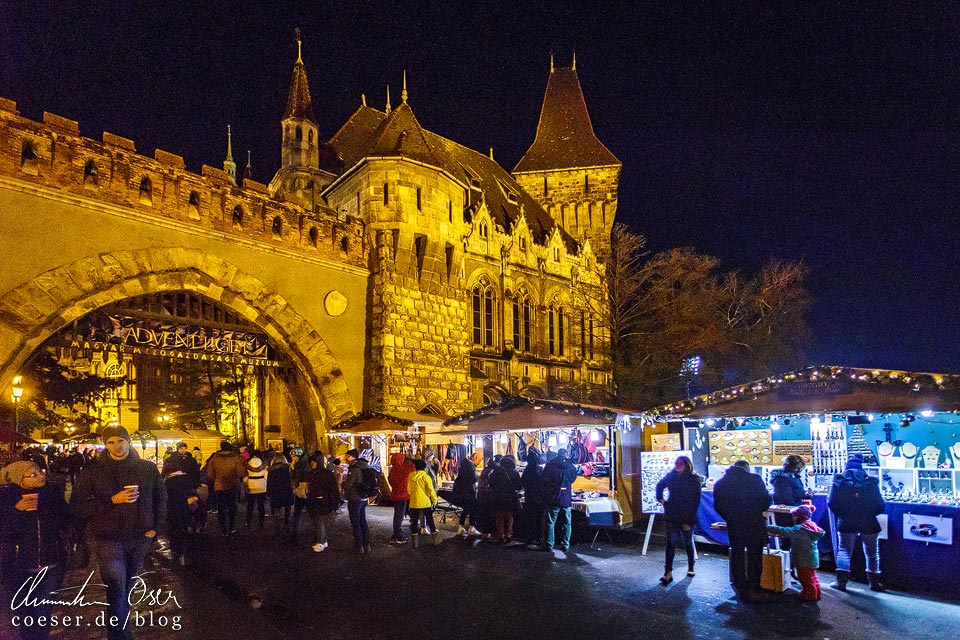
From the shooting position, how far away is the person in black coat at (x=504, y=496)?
1091cm

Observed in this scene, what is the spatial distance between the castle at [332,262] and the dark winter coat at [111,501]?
34.0 ft

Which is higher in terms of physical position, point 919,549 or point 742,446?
point 742,446

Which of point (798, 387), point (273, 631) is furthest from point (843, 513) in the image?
point (273, 631)

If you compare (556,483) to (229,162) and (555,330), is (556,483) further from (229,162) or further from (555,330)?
(229,162)

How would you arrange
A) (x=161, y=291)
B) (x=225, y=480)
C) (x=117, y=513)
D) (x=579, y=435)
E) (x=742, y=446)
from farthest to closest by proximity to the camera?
(x=161, y=291) < (x=579, y=435) < (x=225, y=480) < (x=742, y=446) < (x=117, y=513)

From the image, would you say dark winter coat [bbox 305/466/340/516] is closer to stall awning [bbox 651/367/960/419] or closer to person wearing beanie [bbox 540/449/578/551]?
person wearing beanie [bbox 540/449/578/551]

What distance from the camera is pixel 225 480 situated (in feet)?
38.0

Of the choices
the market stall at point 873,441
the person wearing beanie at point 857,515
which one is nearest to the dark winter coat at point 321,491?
the market stall at point 873,441

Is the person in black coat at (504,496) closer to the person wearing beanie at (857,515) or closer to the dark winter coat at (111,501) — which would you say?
the person wearing beanie at (857,515)

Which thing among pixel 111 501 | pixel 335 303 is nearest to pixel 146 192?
pixel 335 303

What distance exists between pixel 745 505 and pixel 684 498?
2.45 ft

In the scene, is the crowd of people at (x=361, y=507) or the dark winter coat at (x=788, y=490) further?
the dark winter coat at (x=788, y=490)

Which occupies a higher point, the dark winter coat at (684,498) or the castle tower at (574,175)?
the castle tower at (574,175)

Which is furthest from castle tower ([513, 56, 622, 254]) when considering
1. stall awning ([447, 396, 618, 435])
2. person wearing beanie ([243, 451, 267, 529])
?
person wearing beanie ([243, 451, 267, 529])
